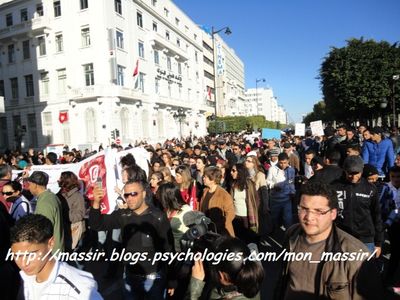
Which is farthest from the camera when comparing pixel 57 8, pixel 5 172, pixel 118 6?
pixel 118 6

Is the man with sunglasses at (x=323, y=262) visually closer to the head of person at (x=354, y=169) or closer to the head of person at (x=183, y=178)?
the head of person at (x=354, y=169)

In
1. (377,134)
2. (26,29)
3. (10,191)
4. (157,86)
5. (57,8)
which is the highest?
(57,8)

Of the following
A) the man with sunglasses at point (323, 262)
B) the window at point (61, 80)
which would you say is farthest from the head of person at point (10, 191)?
the window at point (61, 80)

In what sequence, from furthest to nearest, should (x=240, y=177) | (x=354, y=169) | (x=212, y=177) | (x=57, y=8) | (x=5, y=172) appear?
(x=57, y=8)
(x=240, y=177)
(x=5, y=172)
(x=212, y=177)
(x=354, y=169)

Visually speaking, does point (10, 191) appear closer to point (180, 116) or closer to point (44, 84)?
point (44, 84)

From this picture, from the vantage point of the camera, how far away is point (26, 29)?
3189 cm

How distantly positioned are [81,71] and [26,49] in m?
7.91

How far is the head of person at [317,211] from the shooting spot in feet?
7.41

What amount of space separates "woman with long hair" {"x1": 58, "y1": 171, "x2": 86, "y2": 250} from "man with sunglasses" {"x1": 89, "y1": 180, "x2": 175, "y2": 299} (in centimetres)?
184

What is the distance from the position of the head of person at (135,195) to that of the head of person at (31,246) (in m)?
1.14

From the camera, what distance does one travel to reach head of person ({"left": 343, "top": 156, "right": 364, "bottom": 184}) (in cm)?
354

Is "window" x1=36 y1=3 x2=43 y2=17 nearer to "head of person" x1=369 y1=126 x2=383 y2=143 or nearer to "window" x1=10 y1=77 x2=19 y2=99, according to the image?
"window" x1=10 y1=77 x2=19 y2=99

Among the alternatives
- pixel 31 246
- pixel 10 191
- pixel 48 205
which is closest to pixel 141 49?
pixel 10 191

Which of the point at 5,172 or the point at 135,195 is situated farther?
the point at 5,172
